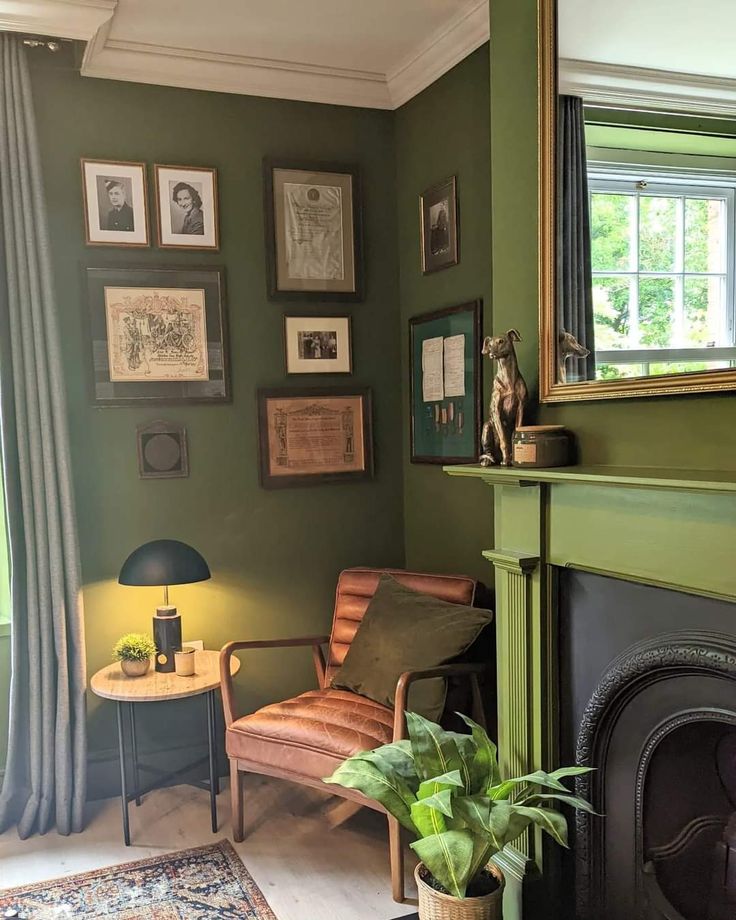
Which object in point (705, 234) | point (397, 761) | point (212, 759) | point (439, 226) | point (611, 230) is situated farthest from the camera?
point (439, 226)

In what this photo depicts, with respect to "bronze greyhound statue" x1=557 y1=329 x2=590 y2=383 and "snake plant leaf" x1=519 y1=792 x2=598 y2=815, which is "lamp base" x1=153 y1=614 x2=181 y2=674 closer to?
"snake plant leaf" x1=519 y1=792 x2=598 y2=815

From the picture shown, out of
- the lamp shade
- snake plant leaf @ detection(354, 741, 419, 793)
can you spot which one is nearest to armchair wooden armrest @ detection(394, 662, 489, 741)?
snake plant leaf @ detection(354, 741, 419, 793)

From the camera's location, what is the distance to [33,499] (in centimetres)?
291

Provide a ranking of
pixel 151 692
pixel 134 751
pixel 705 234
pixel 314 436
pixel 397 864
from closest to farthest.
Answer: pixel 705 234
pixel 397 864
pixel 151 692
pixel 134 751
pixel 314 436

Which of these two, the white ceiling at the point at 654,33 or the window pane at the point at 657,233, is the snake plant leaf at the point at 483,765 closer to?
the window pane at the point at 657,233

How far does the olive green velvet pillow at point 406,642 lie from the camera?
267 cm

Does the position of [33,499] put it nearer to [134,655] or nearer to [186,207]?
[134,655]

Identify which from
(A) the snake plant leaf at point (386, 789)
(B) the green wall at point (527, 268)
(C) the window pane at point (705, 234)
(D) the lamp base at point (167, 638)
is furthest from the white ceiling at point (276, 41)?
(A) the snake plant leaf at point (386, 789)

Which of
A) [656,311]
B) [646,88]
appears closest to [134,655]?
[656,311]

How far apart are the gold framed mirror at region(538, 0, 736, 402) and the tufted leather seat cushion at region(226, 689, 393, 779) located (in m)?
1.17

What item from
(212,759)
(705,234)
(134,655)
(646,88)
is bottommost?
(212,759)

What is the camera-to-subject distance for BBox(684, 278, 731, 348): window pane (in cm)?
165

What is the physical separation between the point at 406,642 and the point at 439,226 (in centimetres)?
151

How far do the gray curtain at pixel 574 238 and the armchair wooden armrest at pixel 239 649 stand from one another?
4.91ft
